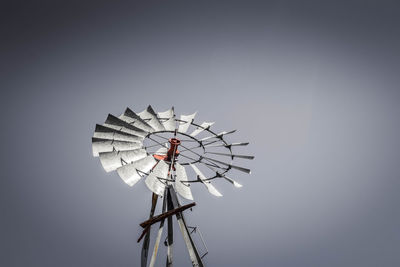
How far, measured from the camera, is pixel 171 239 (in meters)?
5.43

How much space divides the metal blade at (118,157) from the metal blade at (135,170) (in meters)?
0.15

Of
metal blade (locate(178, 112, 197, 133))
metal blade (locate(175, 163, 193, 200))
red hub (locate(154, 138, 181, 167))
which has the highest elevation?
metal blade (locate(178, 112, 197, 133))

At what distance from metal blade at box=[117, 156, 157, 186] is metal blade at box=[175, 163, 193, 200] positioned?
36 cm

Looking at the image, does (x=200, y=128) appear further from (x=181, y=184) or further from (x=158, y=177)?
(x=158, y=177)

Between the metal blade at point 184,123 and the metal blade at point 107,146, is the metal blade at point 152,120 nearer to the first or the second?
the metal blade at point 184,123

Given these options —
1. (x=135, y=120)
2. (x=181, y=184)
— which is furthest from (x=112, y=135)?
(x=181, y=184)

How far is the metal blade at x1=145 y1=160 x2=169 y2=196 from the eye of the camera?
4.51m

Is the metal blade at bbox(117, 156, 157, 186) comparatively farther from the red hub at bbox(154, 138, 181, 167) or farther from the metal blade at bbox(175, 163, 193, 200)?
the red hub at bbox(154, 138, 181, 167)

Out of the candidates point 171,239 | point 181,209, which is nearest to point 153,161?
point 181,209

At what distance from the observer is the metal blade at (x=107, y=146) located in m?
5.00

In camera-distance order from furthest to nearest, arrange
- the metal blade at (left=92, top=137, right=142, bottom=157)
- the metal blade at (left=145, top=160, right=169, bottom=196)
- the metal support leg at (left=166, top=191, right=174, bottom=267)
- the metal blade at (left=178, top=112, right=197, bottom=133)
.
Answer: the metal blade at (left=178, top=112, right=197, bottom=133) < the metal support leg at (left=166, top=191, right=174, bottom=267) < the metal blade at (left=92, top=137, right=142, bottom=157) < the metal blade at (left=145, top=160, right=169, bottom=196)

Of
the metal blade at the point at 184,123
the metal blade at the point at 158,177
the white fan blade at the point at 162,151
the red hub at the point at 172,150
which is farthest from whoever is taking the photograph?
the metal blade at the point at 184,123

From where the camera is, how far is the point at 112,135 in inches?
204

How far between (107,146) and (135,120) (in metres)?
0.82
